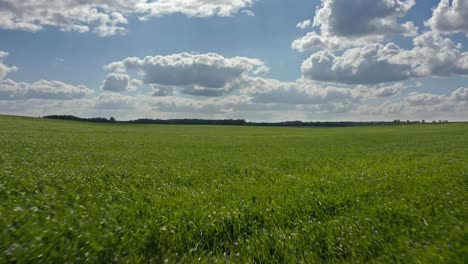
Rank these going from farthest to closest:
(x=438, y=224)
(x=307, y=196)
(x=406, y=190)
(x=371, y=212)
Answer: (x=406, y=190), (x=307, y=196), (x=371, y=212), (x=438, y=224)

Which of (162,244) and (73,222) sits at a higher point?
(73,222)

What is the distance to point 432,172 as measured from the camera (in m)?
13.9

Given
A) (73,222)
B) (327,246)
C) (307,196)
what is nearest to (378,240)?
(327,246)

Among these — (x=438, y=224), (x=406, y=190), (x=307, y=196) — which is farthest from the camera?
(x=406, y=190)

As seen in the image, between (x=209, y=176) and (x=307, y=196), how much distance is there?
5.77m

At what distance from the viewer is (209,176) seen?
14.4 meters

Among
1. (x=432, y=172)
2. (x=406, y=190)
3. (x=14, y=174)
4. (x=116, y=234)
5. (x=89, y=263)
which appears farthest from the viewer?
(x=432, y=172)

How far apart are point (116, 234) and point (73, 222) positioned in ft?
3.10

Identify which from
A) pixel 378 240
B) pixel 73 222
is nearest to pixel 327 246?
pixel 378 240

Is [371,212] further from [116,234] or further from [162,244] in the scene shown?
[116,234]

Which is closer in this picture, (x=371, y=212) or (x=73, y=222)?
(x=73, y=222)

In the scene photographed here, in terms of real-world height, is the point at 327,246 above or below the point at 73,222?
below

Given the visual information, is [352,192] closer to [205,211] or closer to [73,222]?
[205,211]

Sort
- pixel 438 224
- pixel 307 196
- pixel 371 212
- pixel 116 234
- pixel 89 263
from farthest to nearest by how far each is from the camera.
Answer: pixel 307 196 → pixel 371 212 → pixel 438 224 → pixel 116 234 → pixel 89 263
